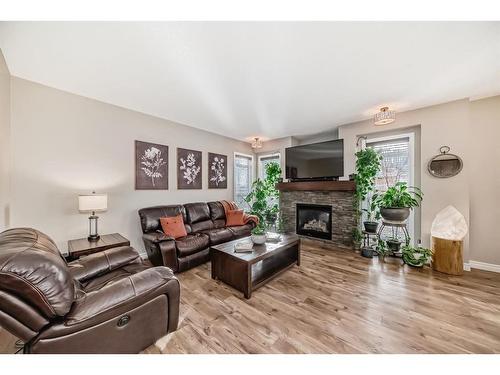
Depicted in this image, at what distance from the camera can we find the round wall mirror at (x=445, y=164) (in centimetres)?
281

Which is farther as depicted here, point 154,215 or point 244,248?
point 154,215

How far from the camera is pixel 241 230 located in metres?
3.64

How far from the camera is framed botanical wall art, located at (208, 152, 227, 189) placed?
443cm

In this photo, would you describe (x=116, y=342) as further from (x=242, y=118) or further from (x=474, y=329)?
(x=242, y=118)

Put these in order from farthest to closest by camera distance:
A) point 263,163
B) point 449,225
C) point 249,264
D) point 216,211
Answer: point 263,163
point 216,211
point 449,225
point 249,264

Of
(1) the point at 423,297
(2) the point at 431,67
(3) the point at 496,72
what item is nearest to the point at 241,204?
(1) the point at 423,297

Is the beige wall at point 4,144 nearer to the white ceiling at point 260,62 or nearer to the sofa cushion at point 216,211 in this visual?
the white ceiling at point 260,62

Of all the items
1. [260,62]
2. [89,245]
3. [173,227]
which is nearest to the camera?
[260,62]

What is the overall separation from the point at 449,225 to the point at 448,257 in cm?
45

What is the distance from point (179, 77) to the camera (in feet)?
7.25

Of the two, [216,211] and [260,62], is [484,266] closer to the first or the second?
[260,62]

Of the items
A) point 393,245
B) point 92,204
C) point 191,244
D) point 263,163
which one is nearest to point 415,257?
point 393,245

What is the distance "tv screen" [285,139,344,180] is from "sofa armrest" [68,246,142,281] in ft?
11.6

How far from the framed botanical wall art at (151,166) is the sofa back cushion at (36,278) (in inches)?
91.3
